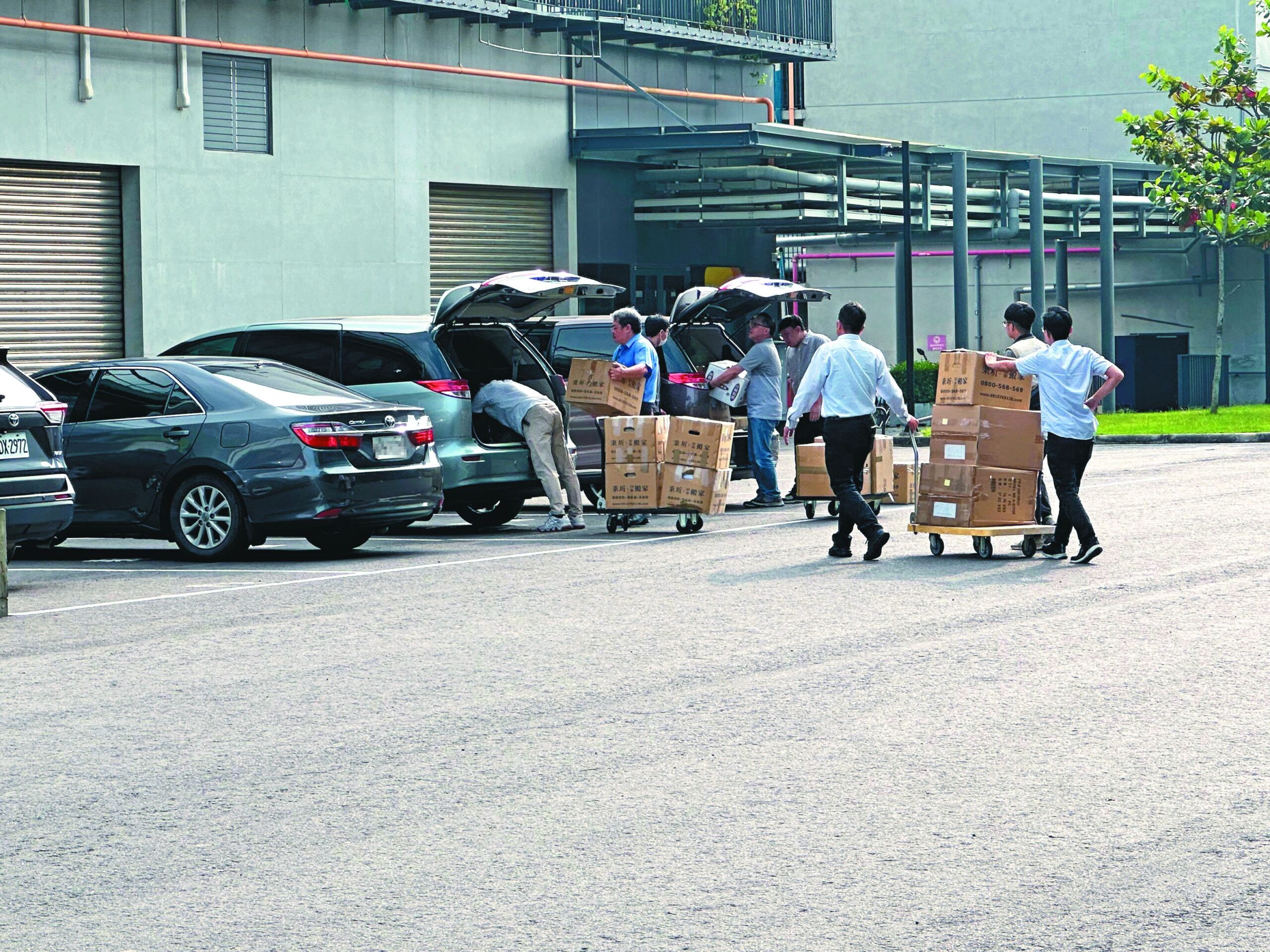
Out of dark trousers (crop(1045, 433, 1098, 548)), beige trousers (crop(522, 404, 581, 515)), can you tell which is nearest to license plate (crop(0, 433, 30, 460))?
beige trousers (crop(522, 404, 581, 515))

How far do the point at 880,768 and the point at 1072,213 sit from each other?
120ft

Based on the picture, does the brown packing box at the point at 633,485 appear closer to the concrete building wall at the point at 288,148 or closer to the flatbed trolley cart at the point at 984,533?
the flatbed trolley cart at the point at 984,533

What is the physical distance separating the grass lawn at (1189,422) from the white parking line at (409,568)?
1585 cm

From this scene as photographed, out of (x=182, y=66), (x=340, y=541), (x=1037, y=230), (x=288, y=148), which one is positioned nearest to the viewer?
(x=340, y=541)

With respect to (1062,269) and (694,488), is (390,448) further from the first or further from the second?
(1062,269)

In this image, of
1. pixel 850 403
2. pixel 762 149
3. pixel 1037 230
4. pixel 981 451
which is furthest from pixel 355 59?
pixel 1037 230

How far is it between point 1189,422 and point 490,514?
63.4 feet

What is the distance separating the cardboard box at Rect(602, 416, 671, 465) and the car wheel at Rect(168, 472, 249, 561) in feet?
10.5

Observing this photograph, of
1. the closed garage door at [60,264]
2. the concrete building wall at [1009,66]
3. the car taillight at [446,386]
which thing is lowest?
the car taillight at [446,386]

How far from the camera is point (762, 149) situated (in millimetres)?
27547

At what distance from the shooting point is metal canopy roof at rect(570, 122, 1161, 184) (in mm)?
27172

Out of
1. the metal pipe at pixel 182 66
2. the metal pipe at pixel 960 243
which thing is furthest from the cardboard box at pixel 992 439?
the metal pipe at pixel 960 243

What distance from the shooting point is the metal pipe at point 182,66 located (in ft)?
75.6

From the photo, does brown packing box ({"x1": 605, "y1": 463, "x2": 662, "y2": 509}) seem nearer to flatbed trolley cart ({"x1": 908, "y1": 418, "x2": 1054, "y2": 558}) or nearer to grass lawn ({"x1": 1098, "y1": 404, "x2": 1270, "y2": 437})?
flatbed trolley cart ({"x1": 908, "y1": 418, "x2": 1054, "y2": 558})
